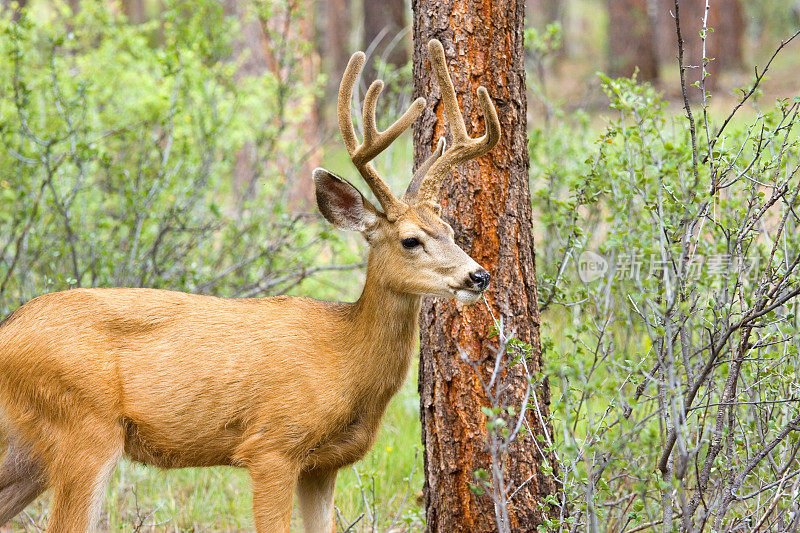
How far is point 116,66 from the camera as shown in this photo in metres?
9.47

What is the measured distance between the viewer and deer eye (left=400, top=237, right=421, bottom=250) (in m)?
4.63

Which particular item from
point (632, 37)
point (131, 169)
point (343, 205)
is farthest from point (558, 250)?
point (632, 37)

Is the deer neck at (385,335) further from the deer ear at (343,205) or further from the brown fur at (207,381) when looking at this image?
the deer ear at (343,205)

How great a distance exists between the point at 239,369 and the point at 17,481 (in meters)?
1.35

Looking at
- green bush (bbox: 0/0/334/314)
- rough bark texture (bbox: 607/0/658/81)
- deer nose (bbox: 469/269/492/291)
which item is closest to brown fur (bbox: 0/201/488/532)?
deer nose (bbox: 469/269/492/291)

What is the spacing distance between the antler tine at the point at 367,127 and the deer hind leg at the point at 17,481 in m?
2.30

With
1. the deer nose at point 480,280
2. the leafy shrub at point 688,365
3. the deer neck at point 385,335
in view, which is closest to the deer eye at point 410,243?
the deer neck at point 385,335

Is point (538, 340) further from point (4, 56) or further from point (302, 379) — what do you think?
point (4, 56)

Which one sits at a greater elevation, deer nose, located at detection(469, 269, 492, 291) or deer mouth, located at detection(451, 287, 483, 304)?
deer nose, located at detection(469, 269, 492, 291)

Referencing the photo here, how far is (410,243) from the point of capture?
4.65 meters

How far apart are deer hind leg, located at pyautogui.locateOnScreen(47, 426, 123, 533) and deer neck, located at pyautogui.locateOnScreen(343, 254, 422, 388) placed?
1358mm

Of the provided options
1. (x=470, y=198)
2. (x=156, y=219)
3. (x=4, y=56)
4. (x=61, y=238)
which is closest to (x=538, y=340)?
(x=470, y=198)

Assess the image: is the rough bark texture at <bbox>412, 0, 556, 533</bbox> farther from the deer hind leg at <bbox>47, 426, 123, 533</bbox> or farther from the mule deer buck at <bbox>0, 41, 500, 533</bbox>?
the deer hind leg at <bbox>47, 426, 123, 533</bbox>

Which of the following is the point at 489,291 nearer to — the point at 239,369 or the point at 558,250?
the point at 558,250
